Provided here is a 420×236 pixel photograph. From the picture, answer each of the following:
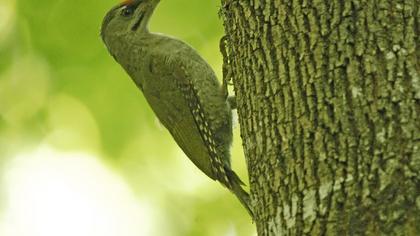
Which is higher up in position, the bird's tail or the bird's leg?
the bird's leg

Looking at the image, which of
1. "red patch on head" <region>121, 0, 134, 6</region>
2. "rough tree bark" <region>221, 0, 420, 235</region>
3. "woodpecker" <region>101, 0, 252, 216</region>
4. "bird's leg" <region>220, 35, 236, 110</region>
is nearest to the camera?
"rough tree bark" <region>221, 0, 420, 235</region>

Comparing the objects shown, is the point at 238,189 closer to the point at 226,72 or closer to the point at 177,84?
the point at 226,72

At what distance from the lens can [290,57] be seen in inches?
136

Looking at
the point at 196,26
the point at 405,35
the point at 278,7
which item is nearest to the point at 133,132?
the point at 196,26

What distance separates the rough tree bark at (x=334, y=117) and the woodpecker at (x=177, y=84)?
2.08m

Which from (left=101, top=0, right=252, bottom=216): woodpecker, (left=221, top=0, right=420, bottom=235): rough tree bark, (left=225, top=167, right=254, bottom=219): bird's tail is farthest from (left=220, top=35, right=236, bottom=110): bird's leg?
(left=221, top=0, right=420, bottom=235): rough tree bark

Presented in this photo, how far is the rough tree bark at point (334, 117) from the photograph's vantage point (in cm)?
301

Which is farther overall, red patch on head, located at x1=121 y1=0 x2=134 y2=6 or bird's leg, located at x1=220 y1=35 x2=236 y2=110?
red patch on head, located at x1=121 y1=0 x2=134 y2=6

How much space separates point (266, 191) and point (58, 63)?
10.5ft

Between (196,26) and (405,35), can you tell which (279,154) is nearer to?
(405,35)

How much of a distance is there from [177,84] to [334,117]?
114 inches

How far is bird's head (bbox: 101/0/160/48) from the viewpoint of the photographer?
20.4ft

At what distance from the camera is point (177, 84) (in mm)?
6023

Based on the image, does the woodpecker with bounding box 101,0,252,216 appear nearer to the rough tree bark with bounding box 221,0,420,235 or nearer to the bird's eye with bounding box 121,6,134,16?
the bird's eye with bounding box 121,6,134,16
